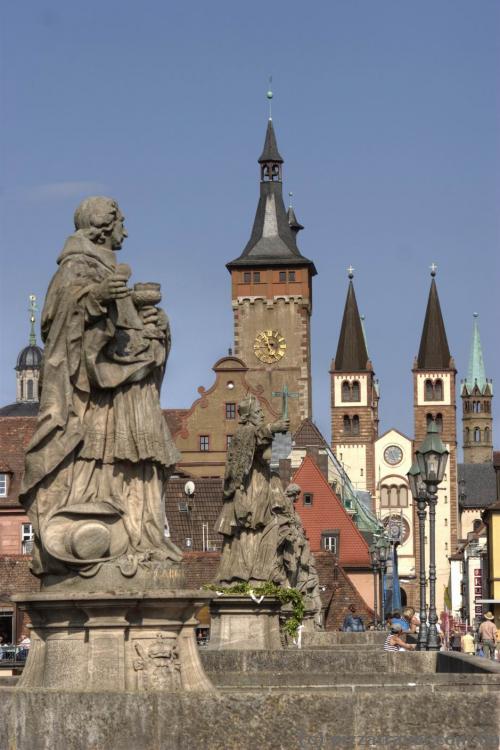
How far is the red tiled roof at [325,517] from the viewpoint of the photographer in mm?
84562

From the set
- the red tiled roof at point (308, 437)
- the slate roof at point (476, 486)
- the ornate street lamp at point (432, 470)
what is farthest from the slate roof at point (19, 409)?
the ornate street lamp at point (432, 470)

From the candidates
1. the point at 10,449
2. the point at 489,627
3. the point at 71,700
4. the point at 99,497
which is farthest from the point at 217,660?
the point at 10,449

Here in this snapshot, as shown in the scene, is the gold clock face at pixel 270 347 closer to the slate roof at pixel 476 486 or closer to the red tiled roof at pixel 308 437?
the red tiled roof at pixel 308 437

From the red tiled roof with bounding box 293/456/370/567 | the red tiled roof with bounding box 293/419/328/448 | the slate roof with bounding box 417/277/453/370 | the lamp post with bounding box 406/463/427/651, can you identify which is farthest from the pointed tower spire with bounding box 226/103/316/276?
the lamp post with bounding box 406/463/427/651

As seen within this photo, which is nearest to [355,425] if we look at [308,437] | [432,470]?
[308,437]

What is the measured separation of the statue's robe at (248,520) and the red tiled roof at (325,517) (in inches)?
2610

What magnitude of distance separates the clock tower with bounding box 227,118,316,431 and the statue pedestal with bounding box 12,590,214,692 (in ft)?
396

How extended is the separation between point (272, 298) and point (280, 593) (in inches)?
4718

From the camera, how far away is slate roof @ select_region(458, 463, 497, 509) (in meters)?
188

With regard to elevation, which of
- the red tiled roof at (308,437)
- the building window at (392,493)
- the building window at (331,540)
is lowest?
the building window at (331,540)

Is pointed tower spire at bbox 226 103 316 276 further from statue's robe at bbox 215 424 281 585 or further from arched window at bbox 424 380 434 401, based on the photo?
statue's robe at bbox 215 424 281 585

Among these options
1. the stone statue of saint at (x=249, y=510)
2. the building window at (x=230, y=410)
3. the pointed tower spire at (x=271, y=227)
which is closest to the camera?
the stone statue of saint at (x=249, y=510)

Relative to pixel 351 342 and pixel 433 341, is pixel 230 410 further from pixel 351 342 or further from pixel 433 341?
pixel 433 341

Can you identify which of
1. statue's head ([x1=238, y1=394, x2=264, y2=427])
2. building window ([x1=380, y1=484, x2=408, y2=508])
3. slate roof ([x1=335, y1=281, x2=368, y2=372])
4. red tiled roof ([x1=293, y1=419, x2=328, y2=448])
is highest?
slate roof ([x1=335, y1=281, x2=368, y2=372])
